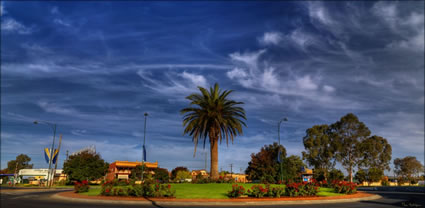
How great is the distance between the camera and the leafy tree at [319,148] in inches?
2659

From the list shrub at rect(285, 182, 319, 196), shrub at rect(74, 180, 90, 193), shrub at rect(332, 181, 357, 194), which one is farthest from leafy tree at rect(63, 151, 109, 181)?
shrub at rect(332, 181, 357, 194)

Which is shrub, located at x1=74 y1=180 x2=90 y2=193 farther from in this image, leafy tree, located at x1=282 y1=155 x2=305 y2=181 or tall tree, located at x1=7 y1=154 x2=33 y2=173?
tall tree, located at x1=7 y1=154 x2=33 y2=173

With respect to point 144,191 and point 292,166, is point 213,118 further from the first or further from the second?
point 292,166

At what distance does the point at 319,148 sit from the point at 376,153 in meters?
11.8

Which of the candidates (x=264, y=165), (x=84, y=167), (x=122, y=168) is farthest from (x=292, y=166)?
(x=122, y=168)

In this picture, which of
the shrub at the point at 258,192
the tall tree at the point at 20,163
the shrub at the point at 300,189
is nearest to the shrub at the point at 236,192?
the shrub at the point at 258,192

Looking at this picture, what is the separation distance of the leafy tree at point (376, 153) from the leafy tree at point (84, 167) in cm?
5661

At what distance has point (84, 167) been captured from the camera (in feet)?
193

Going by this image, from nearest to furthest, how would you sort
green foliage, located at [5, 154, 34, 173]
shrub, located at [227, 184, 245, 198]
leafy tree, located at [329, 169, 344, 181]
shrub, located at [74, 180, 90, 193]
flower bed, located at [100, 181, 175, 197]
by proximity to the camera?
1. flower bed, located at [100, 181, 175, 197]
2. shrub, located at [227, 184, 245, 198]
3. shrub, located at [74, 180, 90, 193]
4. leafy tree, located at [329, 169, 344, 181]
5. green foliage, located at [5, 154, 34, 173]

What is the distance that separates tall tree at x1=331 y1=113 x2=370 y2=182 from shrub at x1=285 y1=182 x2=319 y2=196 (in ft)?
145

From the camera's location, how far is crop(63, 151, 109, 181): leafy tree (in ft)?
190

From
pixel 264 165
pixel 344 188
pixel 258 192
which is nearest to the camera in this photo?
pixel 258 192

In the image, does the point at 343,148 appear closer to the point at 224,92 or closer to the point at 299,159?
the point at 299,159

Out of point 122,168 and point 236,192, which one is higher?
point 122,168
